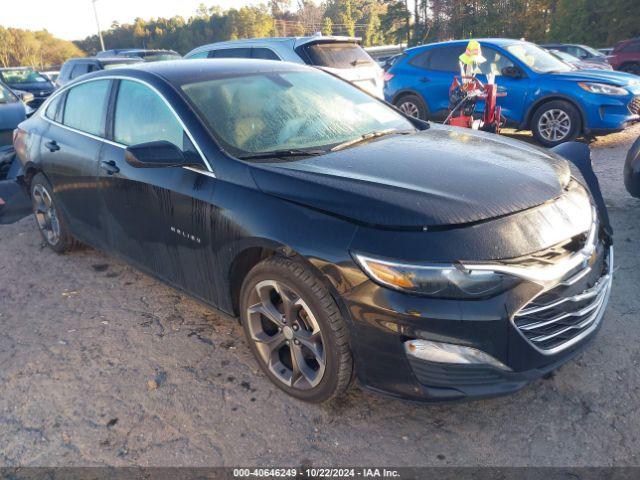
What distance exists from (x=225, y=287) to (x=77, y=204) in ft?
5.97

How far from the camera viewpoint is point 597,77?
7.75 m

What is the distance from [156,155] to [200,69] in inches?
37.1

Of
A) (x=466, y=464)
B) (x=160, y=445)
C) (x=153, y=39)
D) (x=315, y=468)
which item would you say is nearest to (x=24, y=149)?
(x=160, y=445)

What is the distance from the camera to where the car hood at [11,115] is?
22.0ft

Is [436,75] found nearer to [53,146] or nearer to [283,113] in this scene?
[283,113]

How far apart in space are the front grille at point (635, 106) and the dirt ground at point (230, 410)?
16.6ft

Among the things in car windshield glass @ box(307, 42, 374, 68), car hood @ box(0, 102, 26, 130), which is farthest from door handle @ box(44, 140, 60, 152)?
car windshield glass @ box(307, 42, 374, 68)

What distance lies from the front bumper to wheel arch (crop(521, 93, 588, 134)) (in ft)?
20.4

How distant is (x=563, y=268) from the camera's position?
7.39ft

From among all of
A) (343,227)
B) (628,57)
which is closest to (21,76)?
(343,227)

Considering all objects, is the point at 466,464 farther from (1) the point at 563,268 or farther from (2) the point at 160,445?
(2) the point at 160,445

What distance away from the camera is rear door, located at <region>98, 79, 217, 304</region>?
2.90 m

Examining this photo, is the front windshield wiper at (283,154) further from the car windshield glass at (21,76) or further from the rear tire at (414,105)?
the car windshield glass at (21,76)

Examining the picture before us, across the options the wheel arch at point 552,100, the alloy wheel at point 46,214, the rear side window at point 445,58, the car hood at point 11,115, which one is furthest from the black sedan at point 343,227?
the rear side window at point 445,58
